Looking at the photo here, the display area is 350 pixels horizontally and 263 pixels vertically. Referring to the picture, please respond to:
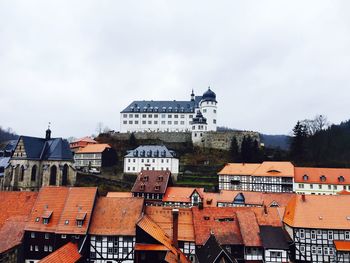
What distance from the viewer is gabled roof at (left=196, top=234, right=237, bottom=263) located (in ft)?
99.4

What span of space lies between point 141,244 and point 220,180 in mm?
34377

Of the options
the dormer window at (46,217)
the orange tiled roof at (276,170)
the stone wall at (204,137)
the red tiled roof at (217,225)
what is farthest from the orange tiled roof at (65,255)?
the stone wall at (204,137)

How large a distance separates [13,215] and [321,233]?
33.0 meters

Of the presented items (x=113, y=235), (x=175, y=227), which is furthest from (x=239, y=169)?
(x=113, y=235)

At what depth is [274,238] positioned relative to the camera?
116ft

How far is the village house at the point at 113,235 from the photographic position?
3278 cm

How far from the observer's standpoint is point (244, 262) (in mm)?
34812

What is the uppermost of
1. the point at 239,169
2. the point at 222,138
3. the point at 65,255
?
the point at 222,138

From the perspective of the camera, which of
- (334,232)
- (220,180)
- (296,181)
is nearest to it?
(334,232)

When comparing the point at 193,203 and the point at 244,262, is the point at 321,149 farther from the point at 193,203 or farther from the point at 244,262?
the point at 244,262

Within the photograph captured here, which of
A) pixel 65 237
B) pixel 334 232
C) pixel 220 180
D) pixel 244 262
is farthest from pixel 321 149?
pixel 65 237

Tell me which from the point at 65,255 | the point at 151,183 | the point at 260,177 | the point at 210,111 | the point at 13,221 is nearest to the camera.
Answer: the point at 65,255

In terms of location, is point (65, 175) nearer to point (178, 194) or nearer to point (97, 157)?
point (178, 194)

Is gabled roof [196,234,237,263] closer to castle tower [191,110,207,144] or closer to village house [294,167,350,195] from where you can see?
village house [294,167,350,195]
